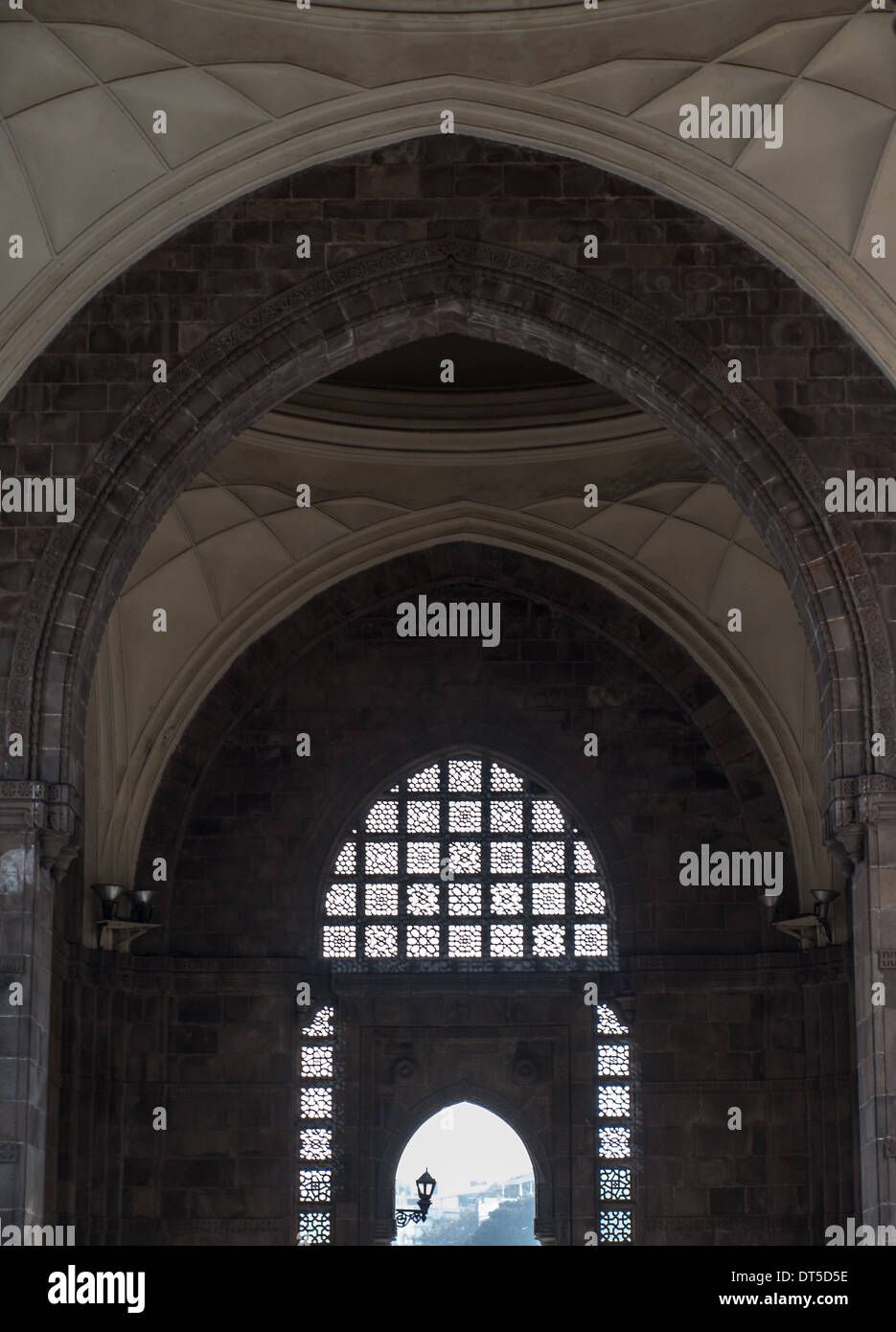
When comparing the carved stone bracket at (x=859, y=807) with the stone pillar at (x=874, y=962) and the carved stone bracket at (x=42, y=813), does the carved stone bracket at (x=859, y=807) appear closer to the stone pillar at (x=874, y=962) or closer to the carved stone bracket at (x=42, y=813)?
the stone pillar at (x=874, y=962)

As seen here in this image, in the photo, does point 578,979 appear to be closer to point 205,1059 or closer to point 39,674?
point 205,1059

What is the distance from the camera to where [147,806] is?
66.2 ft

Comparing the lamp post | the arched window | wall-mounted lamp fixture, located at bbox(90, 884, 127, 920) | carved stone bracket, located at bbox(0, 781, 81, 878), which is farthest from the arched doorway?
carved stone bracket, located at bbox(0, 781, 81, 878)

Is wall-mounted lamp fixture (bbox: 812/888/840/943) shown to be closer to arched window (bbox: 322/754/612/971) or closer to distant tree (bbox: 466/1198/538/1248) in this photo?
arched window (bbox: 322/754/612/971)

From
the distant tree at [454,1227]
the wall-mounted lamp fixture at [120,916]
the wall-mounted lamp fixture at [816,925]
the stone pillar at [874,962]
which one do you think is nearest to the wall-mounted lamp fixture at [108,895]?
the wall-mounted lamp fixture at [120,916]

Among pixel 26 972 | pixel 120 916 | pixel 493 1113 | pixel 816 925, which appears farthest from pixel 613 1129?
pixel 26 972

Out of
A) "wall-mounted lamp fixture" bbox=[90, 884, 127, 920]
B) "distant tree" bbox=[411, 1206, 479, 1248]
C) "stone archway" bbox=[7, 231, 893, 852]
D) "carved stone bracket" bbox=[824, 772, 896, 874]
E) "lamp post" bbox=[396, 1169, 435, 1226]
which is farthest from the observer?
"distant tree" bbox=[411, 1206, 479, 1248]

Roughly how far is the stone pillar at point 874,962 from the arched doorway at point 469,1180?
715 cm

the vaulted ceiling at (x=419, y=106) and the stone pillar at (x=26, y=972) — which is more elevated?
the vaulted ceiling at (x=419, y=106)

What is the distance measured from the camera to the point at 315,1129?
788 inches

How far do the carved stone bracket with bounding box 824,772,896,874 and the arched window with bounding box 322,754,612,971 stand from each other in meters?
6.92

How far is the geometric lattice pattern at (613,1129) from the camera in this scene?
19.7 m

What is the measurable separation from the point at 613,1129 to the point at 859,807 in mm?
7182

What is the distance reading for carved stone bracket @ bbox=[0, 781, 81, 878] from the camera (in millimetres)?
13797
